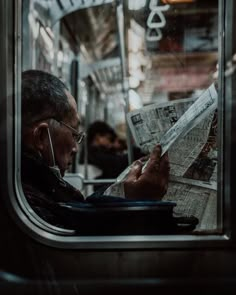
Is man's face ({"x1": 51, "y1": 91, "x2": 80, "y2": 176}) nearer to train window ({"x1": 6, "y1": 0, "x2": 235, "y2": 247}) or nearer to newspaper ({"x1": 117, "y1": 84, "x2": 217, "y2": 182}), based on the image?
train window ({"x1": 6, "y1": 0, "x2": 235, "y2": 247})

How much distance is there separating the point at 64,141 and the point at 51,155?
0.08 meters

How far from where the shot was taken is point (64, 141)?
5.97 ft

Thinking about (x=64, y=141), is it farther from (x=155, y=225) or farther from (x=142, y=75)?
(x=142, y=75)

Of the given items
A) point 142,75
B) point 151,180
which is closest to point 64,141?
point 151,180

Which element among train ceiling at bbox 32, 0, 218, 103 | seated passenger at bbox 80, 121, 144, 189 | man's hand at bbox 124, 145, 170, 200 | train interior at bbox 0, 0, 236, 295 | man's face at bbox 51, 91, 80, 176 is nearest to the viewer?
train interior at bbox 0, 0, 236, 295

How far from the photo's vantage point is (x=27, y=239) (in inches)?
54.7

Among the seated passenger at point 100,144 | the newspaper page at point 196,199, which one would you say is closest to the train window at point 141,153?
the newspaper page at point 196,199

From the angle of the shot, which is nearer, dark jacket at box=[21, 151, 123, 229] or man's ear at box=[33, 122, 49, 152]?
dark jacket at box=[21, 151, 123, 229]

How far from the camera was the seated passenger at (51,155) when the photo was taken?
155 cm

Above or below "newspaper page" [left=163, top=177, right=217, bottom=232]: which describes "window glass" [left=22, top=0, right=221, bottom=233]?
above

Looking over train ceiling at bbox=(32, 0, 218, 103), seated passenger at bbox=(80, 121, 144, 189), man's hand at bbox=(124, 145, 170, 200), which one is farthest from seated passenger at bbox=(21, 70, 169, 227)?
seated passenger at bbox=(80, 121, 144, 189)

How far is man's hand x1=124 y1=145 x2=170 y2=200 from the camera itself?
5.33ft

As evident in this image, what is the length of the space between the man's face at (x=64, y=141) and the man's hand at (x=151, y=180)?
0.26 meters

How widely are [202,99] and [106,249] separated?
1.93ft
